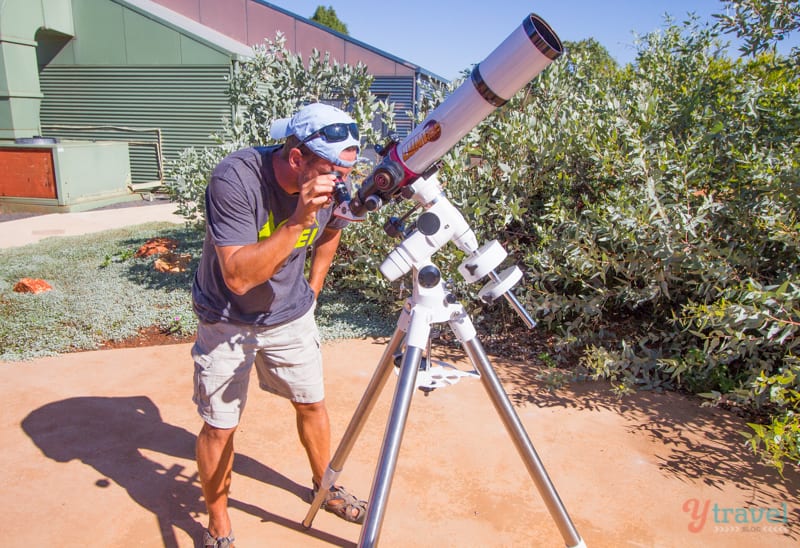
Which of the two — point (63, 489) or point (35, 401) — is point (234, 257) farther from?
point (35, 401)

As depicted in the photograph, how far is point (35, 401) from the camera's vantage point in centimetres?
378

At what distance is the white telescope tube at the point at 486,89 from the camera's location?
1.71 m

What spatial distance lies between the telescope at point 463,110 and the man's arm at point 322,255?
680mm

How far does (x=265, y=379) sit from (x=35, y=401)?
2.01m

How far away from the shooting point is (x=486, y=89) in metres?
1.84

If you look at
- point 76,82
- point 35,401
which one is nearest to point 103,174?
point 76,82

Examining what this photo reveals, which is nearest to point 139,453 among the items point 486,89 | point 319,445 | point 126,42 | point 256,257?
point 319,445

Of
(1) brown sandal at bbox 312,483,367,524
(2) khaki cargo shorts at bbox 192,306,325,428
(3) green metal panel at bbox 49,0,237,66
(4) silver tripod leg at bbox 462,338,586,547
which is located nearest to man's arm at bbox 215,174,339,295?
(2) khaki cargo shorts at bbox 192,306,325,428

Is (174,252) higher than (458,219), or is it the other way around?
(458,219)

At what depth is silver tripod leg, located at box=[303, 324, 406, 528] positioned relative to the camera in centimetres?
212

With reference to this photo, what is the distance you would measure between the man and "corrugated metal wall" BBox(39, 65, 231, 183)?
1230 cm

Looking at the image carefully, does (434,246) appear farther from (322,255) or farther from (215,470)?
(215,470)

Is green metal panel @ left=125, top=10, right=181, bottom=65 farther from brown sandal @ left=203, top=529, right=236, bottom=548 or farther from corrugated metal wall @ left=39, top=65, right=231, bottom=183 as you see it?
brown sandal @ left=203, top=529, right=236, bottom=548
